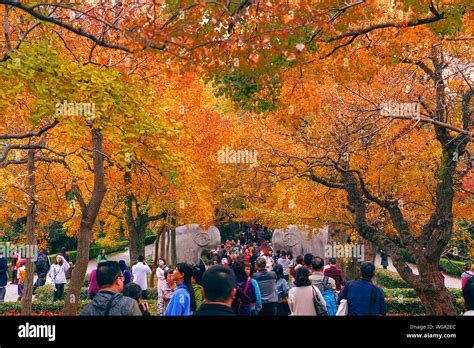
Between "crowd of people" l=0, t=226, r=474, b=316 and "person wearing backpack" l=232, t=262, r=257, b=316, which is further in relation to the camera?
"person wearing backpack" l=232, t=262, r=257, b=316

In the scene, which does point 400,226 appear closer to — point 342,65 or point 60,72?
point 342,65

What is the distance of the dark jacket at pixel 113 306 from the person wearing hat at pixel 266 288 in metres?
5.90

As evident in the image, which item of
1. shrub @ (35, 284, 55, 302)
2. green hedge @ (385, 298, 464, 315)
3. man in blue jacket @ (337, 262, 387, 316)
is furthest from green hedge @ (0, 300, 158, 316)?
man in blue jacket @ (337, 262, 387, 316)

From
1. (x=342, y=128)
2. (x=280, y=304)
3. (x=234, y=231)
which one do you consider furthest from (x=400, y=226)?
(x=234, y=231)

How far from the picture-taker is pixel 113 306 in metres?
6.14

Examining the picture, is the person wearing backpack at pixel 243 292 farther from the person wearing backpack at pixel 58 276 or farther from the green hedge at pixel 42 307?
the person wearing backpack at pixel 58 276

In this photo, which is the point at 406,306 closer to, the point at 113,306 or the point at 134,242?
the point at 134,242

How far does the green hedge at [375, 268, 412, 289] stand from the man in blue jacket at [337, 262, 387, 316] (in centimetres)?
2332

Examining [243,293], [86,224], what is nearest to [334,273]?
[243,293]

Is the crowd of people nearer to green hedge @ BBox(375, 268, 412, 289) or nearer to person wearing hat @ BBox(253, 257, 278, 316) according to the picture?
person wearing hat @ BBox(253, 257, 278, 316)

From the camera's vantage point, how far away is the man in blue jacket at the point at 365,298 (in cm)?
817

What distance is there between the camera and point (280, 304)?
40.8ft

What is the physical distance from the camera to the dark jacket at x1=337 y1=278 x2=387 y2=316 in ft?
26.8

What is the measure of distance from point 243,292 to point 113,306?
451 cm
